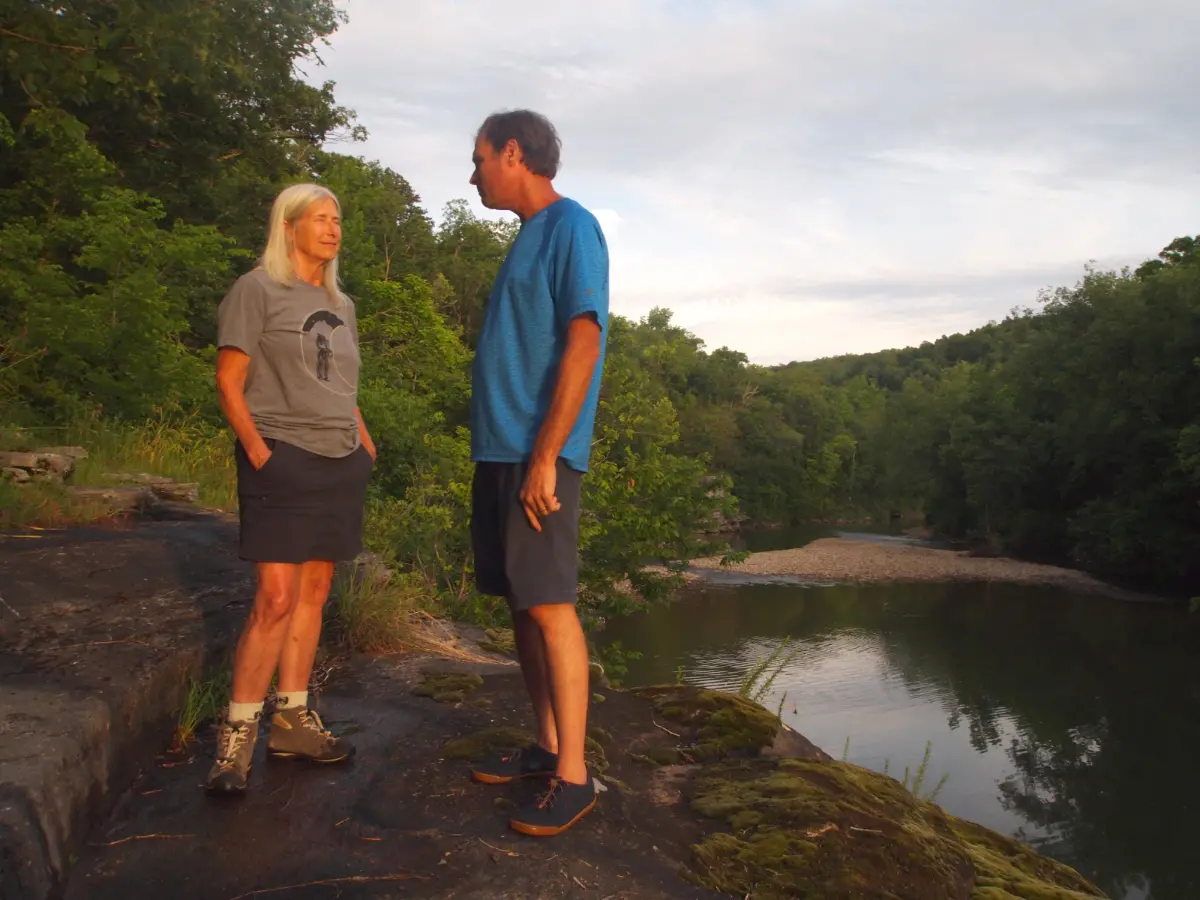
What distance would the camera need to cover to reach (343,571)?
15.2ft

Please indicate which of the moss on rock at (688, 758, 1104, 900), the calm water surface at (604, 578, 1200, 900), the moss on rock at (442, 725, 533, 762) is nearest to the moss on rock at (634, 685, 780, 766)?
the moss on rock at (688, 758, 1104, 900)

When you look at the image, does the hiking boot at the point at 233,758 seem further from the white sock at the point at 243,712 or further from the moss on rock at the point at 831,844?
the moss on rock at the point at 831,844

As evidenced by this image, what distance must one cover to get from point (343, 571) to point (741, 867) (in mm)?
2756

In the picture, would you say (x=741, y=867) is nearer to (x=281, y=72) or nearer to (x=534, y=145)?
(x=534, y=145)

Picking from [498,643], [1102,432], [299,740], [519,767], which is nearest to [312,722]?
[299,740]

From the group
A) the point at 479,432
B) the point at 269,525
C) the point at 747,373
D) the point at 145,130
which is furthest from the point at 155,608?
the point at 747,373

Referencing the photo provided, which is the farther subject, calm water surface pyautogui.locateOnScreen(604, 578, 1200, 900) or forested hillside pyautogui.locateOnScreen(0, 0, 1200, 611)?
calm water surface pyautogui.locateOnScreen(604, 578, 1200, 900)

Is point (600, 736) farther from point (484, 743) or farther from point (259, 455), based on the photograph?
point (259, 455)

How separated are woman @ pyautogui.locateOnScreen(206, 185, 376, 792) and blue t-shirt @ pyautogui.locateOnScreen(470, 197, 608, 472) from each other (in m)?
0.55

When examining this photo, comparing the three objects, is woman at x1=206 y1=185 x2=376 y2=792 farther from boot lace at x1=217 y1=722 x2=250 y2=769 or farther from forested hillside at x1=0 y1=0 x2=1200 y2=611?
forested hillside at x1=0 y1=0 x2=1200 y2=611

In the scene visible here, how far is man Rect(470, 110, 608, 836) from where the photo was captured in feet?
7.93

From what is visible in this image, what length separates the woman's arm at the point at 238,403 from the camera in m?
2.64

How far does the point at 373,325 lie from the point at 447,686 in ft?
70.3

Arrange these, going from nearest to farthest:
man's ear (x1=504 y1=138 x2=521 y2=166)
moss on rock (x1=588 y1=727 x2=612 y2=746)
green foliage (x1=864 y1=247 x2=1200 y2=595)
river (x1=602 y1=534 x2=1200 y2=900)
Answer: man's ear (x1=504 y1=138 x2=521 y2=166) < moss on rock (x1=588 y1=727 x2=612 y2=746) < river (x1=602 y1=534 x2=1200 y2=900) < green foliage (x1=864 y1=247 x2=1200 y2=595)
